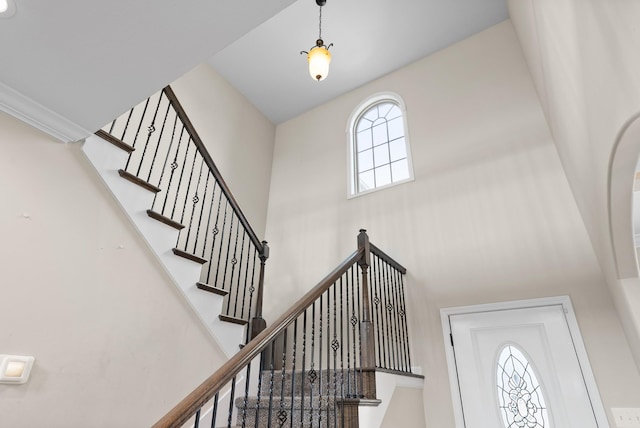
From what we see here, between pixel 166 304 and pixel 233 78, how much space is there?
12.1 ft

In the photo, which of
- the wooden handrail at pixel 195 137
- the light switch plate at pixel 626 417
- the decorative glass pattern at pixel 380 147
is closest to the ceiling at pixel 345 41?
the decorative glass pattern at pixel 380 147

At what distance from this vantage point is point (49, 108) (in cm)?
203

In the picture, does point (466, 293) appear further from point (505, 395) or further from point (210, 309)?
point (210, 309)

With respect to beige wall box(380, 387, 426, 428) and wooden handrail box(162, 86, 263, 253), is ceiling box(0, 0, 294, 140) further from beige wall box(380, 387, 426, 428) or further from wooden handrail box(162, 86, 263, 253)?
beige wall box(380, 387, 426, 428)

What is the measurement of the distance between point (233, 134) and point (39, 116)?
10.2 feet

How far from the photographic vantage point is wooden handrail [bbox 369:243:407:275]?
10.5 feet

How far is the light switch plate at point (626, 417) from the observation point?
2.45 meters

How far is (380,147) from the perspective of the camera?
192 inches

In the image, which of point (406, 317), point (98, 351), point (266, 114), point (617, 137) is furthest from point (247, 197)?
point (617, 137)

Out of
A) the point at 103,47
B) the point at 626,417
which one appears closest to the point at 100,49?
the point at 103,47

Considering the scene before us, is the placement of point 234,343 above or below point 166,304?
below

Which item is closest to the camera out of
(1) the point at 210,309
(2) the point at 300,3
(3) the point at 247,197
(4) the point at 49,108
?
(4) the point at 49,108

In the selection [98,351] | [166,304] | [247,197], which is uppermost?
[247,197]

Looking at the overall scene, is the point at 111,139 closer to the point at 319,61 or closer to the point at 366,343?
the point at 319,61
